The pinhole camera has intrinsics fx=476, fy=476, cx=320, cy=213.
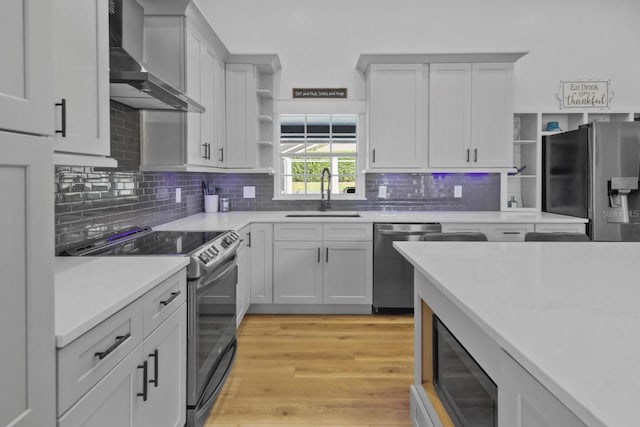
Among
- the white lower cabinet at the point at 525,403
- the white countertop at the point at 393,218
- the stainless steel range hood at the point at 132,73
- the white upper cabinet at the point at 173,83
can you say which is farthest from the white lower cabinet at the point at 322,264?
the white lower cabinet at the point at 525,403

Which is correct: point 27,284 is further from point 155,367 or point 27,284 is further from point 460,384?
point 460,384

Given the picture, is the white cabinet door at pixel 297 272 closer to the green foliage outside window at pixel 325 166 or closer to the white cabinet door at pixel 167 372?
the green foliage outside window at pixel 325 166

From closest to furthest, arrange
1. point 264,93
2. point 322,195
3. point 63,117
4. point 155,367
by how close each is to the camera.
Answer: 1. point 63,117
2. point 155,367
3. point 264,93
4. point 322,195

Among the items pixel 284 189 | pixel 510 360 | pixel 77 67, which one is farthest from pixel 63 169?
pixel 284 189

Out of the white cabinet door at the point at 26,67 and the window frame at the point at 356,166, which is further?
the window frame at the point at 356,166

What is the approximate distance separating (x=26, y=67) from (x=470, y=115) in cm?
403

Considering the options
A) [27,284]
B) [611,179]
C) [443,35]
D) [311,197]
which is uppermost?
[443,35]

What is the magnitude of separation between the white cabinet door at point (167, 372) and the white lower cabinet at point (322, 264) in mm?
2122

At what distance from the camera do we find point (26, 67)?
99 cm

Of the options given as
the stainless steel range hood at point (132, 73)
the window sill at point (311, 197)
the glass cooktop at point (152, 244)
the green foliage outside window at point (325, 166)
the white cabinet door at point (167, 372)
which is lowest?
the white cabinet door at point (167, 372)

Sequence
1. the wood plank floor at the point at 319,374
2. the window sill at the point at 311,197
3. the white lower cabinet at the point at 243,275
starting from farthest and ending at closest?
the window sill at the point at 311,197 < the white lower cabinet at the point at 243,275 < the wood plank floor at the point at 319,374

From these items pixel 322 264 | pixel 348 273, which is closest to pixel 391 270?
pixel 348 273

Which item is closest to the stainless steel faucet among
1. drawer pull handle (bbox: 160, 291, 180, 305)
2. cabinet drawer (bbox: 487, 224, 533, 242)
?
→ cabinet drawer (bbox: 487, 224, 533, 242)

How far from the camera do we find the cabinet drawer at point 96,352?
114 centimetres
